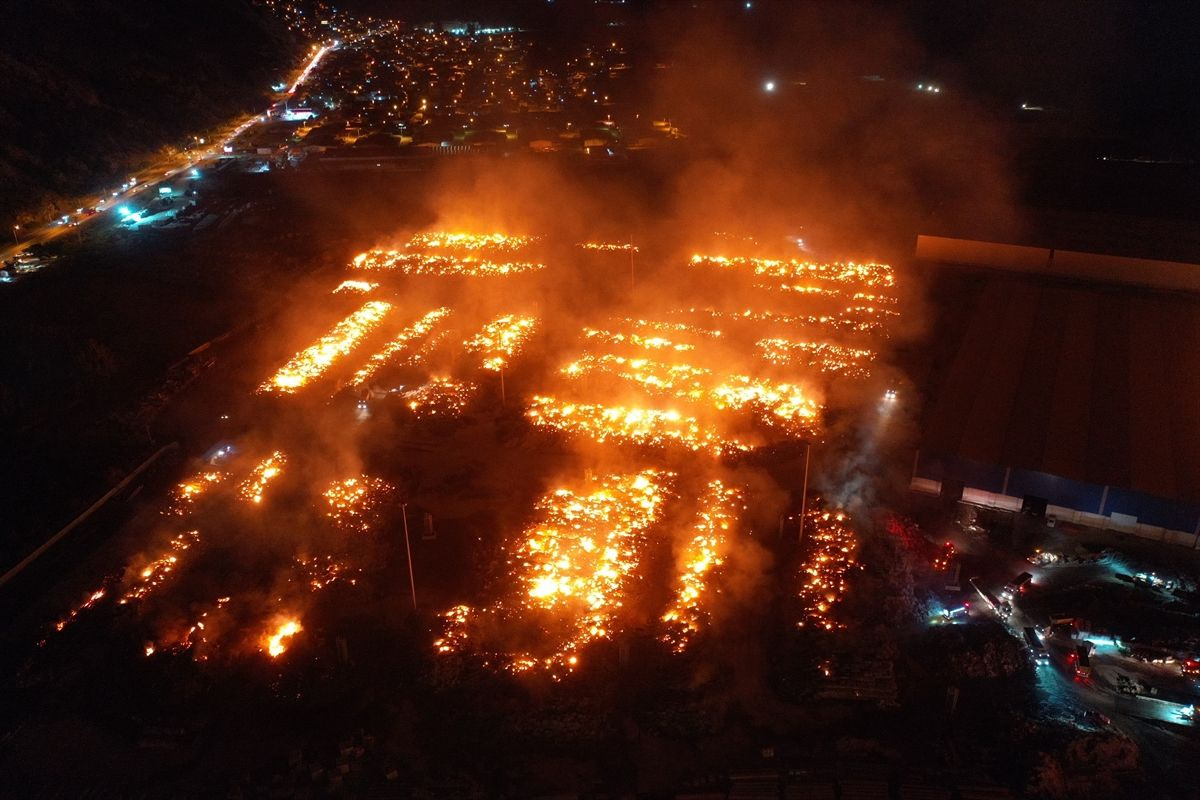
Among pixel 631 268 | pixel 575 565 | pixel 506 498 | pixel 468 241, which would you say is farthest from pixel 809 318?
pixel 468 241

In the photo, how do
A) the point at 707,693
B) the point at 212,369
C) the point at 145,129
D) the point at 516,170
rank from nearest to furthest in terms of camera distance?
the point at 707,693 < the point at 212,369 < the point at 516,170 < the point at 145,129

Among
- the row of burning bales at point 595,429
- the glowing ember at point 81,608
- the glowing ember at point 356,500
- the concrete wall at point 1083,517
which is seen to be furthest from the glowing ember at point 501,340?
the concrete wall at point 1083,517

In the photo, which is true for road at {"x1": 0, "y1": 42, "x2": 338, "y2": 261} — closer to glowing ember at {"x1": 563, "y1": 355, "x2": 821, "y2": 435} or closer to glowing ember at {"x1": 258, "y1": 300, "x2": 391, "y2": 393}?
glowing ember at {"x1": 258, "y1": 300, "x2": 391, "y2": 393}

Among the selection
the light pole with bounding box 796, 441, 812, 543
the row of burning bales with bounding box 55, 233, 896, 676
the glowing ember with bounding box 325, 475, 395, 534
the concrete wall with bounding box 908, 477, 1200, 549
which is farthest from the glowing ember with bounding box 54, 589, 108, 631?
the concrete wall with bounding box 908, 477, 1200, 549

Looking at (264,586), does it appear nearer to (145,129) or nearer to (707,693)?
(707,693)

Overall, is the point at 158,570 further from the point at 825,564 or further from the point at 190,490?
the point at 825,564

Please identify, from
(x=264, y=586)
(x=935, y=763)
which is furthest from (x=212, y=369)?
(x=935, y=763)

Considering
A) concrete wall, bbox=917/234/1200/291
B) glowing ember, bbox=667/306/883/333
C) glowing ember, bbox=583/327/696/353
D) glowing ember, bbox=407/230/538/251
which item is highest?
concrete wall, bbox=917/234/1200/291
